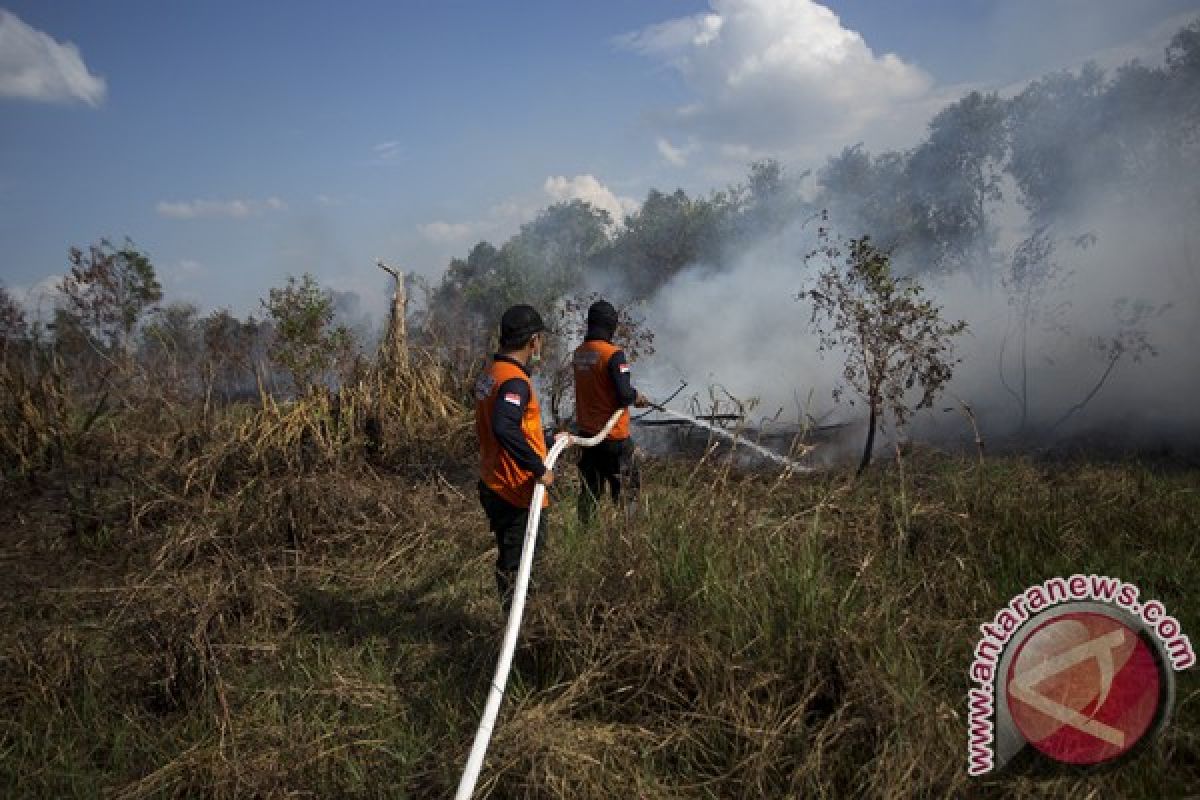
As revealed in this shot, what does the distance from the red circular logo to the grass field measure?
0.09m

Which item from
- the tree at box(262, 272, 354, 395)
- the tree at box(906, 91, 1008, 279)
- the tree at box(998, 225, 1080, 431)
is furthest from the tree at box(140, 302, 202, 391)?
the tree at box(906, 91, 1008, 279)

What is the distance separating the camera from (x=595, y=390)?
5488mm

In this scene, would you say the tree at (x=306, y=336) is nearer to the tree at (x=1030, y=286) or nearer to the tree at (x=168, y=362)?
the tree at (x=168, y=362)

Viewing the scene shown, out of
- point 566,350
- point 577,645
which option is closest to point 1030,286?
point 566,350

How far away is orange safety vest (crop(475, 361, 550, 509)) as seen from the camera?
12.4 feet

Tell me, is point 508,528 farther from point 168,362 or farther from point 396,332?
point 168,362

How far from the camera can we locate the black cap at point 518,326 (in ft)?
12.6

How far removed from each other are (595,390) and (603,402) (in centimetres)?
11

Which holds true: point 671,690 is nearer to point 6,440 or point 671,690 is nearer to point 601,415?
point 601,415

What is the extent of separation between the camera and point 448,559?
17.5 feet

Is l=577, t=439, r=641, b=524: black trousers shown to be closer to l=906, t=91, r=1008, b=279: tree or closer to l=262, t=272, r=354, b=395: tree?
l=262, t=272, r=354, b=395: tree

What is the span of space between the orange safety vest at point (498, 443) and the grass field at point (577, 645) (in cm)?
49

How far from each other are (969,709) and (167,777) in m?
3.27

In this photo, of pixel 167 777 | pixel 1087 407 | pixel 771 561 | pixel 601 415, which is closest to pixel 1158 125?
pixel 1087 407
